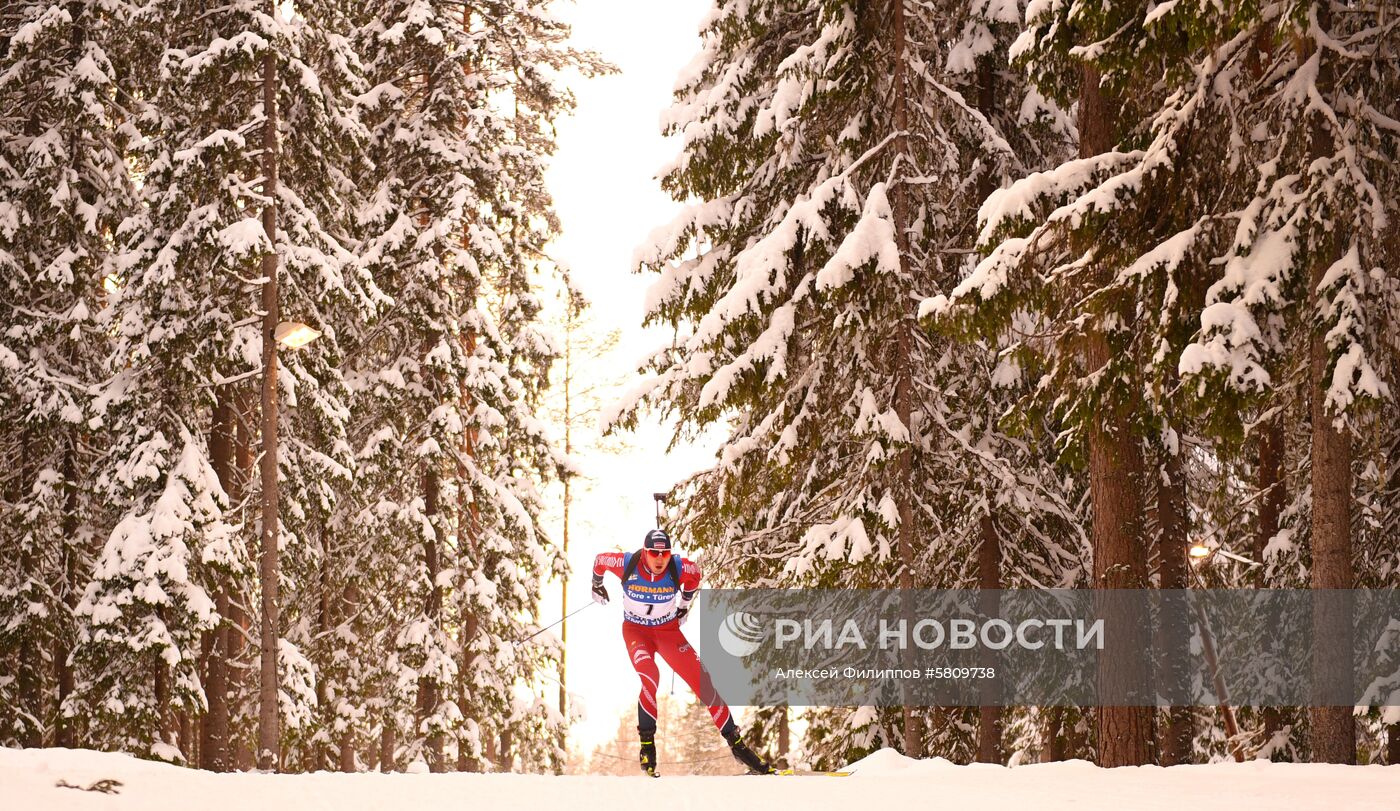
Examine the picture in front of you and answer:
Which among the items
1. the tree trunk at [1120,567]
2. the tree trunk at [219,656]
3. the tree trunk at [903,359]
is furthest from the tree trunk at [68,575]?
the tree trunk at [1120,567]

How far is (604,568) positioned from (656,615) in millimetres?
595

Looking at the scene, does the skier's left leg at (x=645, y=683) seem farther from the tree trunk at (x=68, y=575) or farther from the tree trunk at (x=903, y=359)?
the tree trunk at (x=68, y=575)

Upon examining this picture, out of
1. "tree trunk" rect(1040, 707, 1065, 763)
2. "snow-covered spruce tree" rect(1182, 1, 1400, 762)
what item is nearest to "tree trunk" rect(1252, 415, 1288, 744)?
"tree trunk" rect(1040, 707, 1065, 763)

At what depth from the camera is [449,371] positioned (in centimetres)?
1889

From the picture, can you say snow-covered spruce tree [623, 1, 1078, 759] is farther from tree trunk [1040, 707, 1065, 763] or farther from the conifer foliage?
the conifer foliage

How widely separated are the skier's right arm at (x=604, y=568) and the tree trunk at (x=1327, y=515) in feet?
17.7

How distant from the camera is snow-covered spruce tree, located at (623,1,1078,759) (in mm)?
12008

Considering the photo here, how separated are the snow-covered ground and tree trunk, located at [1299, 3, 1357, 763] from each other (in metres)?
1.48

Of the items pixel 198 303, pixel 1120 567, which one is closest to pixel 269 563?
pixel 198 303

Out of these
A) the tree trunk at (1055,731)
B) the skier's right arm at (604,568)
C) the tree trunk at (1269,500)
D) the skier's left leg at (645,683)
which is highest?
the tree trunk at (1269,500)

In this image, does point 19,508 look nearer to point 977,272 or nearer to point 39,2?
point 39,2

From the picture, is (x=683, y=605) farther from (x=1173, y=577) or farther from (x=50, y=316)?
(x=50, y=316)

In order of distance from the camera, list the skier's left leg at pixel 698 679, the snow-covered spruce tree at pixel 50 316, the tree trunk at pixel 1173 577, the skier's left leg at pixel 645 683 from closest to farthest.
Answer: the skier's left leg at pixel 645 683 < the skier's left leg at pixel 698 679 < the tree trunk at pixel 1173 577 < the snow-covered spruce tree at pixel 50 316

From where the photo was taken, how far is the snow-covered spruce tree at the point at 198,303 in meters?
15.4
